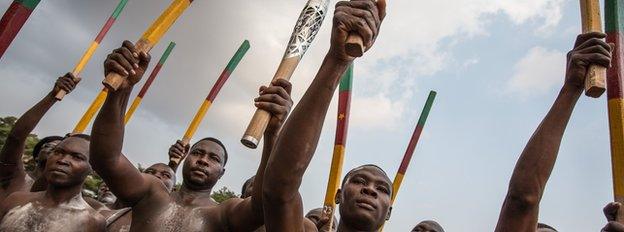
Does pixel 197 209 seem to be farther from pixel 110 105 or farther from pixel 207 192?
pixel 110 105

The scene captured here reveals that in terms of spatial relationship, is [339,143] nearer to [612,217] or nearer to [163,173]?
[163,173]

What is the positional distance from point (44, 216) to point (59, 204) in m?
0.15

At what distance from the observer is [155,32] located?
330cm

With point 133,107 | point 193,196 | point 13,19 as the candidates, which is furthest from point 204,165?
point 133,107

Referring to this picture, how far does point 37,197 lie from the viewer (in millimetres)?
4137

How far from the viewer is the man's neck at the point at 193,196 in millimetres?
4012

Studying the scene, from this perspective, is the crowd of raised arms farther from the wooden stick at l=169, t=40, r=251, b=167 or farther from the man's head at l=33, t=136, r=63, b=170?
the wooden stick at l=169, t=40, r=251, b=167

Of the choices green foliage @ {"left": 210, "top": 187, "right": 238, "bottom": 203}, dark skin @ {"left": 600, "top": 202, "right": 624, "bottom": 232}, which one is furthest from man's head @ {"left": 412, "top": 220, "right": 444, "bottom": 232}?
green foliage @ {"left": 210, "top": 187, "right": 238, "bottom": 203}

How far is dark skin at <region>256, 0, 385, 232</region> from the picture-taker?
2080 millimetres

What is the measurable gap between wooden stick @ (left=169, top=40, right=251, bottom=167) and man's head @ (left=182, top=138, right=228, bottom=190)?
8.29 ft

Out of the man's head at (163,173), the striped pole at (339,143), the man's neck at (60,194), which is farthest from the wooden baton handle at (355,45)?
the man's head at (163,173)

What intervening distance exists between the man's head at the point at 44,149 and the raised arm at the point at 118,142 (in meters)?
2.16

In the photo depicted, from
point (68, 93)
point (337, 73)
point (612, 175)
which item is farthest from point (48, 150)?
point (612, 175)

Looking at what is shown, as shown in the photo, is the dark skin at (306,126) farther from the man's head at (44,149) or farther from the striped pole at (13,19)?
the man's head at (44,149)
